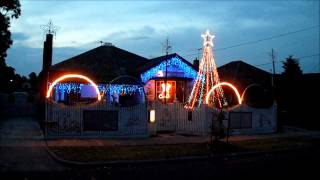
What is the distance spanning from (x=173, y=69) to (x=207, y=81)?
5.51m

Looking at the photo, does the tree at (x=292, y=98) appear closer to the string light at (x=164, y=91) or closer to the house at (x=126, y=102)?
the house at (x=126, y=102)

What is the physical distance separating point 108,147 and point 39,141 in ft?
12.7

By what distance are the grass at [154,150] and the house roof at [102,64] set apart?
12.2m

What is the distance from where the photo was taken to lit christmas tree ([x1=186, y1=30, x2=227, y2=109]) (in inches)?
999

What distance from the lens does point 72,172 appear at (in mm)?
12578

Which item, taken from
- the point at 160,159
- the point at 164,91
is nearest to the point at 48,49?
the point at 164,91

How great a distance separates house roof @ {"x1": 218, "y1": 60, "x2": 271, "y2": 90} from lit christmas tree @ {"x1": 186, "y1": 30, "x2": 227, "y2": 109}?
1432cm

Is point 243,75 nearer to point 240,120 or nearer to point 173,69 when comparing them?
point 173,69

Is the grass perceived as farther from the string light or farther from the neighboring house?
the neighboring house

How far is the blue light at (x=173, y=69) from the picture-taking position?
30.1 m

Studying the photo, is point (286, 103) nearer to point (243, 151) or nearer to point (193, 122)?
point (193, 122)

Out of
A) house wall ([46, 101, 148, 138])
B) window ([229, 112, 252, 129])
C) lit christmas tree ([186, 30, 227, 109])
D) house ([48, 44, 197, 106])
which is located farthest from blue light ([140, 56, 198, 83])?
house wall ([46, 101, 148, 138])

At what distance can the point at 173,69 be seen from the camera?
3075cm

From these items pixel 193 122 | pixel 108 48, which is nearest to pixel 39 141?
pixel 193 122
